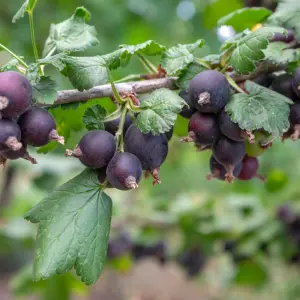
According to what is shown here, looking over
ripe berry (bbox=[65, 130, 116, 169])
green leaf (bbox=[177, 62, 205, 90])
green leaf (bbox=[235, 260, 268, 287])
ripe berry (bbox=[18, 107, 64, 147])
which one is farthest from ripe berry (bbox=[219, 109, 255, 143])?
green leaf (bbox=[235, 260, 268, 287])

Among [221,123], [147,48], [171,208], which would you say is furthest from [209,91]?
[171,208]

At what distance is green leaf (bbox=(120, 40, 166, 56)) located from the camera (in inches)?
33.1

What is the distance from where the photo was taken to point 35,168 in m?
2.33

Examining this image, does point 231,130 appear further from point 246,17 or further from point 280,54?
point 246,17

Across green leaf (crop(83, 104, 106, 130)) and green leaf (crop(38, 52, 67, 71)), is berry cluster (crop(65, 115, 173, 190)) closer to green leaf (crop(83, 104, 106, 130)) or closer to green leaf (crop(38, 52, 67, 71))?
green leaf (crop(83, 104, 106, 130))

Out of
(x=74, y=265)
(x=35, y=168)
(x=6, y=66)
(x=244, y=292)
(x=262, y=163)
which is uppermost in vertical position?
(x=6, y=66)

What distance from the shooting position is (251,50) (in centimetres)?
82

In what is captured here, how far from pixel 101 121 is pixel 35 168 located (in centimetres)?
159

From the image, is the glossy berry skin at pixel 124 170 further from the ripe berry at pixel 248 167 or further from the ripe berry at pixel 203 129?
the ripe berry at pixel 248 167

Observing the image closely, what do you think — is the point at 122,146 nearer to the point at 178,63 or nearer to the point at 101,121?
the point at 101,121

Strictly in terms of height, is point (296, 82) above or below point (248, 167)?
above

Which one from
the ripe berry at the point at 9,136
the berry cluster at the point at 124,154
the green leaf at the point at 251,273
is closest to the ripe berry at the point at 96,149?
the berry cluster at the point at 124,154

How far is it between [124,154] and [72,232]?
0.18 metres

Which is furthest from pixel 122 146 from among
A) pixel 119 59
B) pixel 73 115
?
pixel 73 115
